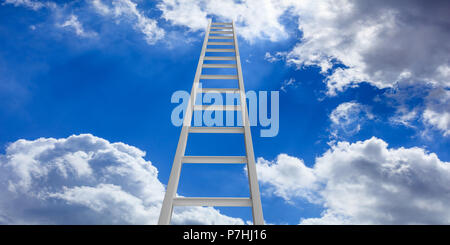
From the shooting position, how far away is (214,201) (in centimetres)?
Answer: 270

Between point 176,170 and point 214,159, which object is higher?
point 214,159

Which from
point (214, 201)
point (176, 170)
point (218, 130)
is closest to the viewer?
point (214, 201)

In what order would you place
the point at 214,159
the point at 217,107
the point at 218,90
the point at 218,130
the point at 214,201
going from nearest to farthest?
the point at 214,201 < the point at 214,159 < the point at 218,130 < the point at 217,107 < the point at 218,90

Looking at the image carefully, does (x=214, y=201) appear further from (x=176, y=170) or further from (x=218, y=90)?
(x=218, y=90)

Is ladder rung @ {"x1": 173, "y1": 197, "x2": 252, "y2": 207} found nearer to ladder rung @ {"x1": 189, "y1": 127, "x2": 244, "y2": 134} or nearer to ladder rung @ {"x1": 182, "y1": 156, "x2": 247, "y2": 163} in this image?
ladder rung @ {"x1": 182, "y1": 156, "x2": 247, "y2": 163}

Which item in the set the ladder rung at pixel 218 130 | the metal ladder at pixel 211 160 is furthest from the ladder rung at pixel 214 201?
the ladder rung at pixel 218 130

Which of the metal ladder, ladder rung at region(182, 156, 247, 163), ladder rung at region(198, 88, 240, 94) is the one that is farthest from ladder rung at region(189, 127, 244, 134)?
ladder rung at region(198, 88, 240, 94)

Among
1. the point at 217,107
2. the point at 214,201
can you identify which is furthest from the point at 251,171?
the point at 217,107

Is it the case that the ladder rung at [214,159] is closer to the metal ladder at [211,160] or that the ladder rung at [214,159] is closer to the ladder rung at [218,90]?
the metal ladder at [211,160]

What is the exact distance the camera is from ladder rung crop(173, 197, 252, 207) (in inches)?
106
